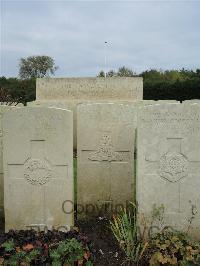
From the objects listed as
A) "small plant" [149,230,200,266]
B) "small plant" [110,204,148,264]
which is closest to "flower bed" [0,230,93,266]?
"small plant" [110,204,148,264]

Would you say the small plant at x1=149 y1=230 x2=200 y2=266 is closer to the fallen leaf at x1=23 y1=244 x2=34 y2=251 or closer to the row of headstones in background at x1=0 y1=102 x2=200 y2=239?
the row of headstones in background at x1=0 y1=102 x2=200 y2=239

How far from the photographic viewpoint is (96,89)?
12.9 meters

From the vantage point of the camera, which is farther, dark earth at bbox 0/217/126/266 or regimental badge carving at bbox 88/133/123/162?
regimental badge carving at bbox 88/133/123/162

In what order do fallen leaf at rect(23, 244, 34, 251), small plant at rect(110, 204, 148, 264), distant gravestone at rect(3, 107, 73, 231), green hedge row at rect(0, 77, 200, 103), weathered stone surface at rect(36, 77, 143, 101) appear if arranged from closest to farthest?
fallen leaf at rect(23, 244, 34, 251) < small plant at rect(110, 204, 148, 264) < distant gravestone at rect(3, 107, 73, 231) < weathered stone surface at rect(36, 77, 143, 101) < green hedge row at rect(0, 77, 200, 103)

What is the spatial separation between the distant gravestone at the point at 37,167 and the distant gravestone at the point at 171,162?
0.84 m

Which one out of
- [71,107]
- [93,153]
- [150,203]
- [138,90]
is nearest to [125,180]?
[93,153]

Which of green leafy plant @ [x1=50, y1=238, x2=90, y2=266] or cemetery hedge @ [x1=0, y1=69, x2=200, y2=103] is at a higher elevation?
cemetery hedge @ [x1=0, y1=69, x2=200, y2=103]

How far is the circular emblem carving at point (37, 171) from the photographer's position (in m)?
4.40

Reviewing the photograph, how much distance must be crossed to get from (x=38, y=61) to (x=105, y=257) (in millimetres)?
42779

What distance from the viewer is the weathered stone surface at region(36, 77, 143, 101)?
42.2 feet

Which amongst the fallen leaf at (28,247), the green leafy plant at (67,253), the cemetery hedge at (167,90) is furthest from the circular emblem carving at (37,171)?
the cemetery hedge at (167,90)

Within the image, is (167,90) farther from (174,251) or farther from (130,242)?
(174,251)

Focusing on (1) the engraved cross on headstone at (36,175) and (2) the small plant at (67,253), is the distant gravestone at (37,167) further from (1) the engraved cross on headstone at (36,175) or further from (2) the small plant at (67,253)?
(2) the small plant at (67,253)

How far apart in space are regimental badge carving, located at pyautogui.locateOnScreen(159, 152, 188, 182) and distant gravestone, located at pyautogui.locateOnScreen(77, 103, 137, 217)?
1018 millimetres
